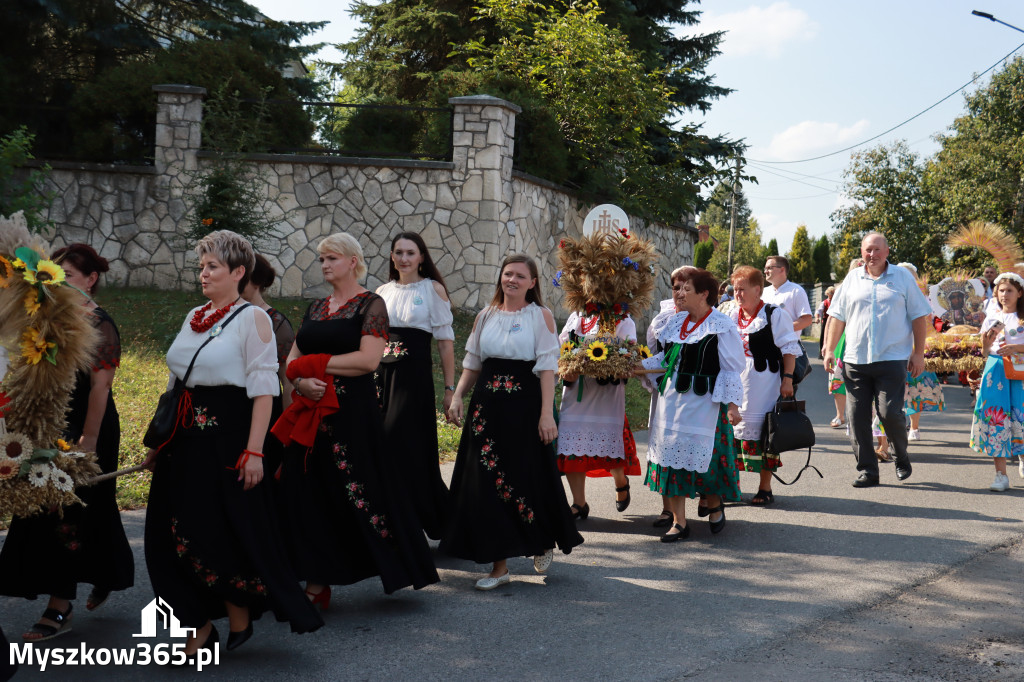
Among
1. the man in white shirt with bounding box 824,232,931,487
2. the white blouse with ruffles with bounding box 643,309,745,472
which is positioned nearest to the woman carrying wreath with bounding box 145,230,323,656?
the white blouse with ruffles with bounding box 643,309,745,472

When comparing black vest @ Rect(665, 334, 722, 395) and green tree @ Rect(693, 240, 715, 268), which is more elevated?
green tree @ Rect(693, 240, 715, 268)

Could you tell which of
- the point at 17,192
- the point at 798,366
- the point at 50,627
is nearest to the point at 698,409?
the point at 798,366

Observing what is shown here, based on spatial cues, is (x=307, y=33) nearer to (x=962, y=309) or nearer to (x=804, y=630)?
(x=962, y=309)

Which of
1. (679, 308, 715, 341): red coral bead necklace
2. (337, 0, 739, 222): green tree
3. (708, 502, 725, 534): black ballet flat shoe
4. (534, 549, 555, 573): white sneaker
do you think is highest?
(337, 0, 739, 222): green tree

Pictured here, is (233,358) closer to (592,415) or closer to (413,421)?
(413,421)

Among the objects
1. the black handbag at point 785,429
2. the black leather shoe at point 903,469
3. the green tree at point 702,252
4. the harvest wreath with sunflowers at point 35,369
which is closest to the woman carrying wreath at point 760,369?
the black handbag at point 785,429

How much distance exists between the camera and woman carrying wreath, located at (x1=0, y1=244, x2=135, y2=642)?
4.70 m

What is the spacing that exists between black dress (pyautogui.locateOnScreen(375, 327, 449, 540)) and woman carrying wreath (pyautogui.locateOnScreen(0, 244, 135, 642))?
1.87 meters

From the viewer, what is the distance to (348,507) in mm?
5227

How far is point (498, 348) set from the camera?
6.02 meters

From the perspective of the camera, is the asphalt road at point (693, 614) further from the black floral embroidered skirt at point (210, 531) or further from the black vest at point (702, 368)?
the black vest at point (702, 368)

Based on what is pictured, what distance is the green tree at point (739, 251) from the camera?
63912 mm

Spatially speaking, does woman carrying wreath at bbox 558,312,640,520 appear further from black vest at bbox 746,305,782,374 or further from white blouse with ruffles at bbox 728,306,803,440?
black vest at bbox 746,305,782,374

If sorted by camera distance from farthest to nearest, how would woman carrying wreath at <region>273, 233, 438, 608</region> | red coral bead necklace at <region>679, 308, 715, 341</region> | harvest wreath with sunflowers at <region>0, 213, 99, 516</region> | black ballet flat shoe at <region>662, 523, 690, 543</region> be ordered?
red coral bead necklace at <region>679, 308, 715, 341</region> → black ballet flat shoe at <region>662, 523, 690, 543</region> → woman carrying wreath at <region>273, 233, 438, 608</region> → harvest wreath with sunflowers at <region>0, 213, 99, 516</region>
